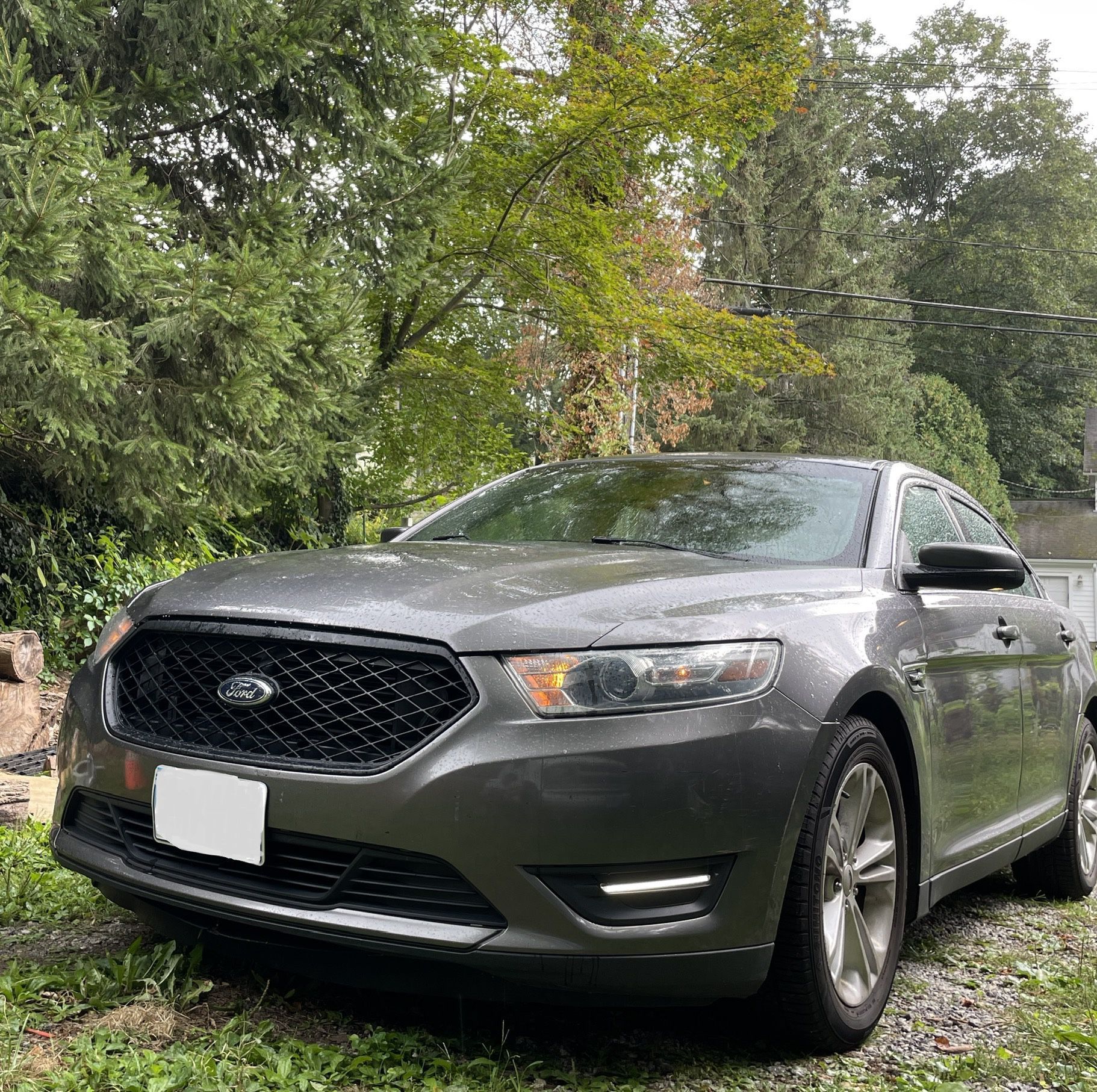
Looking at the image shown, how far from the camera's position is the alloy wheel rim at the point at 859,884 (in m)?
2.79

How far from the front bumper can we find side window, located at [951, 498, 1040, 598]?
2.25 m

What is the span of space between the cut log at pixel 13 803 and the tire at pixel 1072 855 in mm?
3853

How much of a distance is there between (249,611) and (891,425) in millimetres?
40996

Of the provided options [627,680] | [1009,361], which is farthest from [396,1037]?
[1009,361]

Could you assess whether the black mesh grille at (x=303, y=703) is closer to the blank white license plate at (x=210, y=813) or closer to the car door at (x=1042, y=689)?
the blank white license plate at (x=210, y=813)

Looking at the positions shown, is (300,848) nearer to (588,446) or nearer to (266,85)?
(266,85)

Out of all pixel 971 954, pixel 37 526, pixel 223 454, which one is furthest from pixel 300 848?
pixel 37 526

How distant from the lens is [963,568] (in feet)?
11.1

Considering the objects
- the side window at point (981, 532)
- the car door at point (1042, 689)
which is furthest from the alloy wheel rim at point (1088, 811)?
the side window at point (981, 532)

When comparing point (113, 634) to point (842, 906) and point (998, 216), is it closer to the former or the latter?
point (842, 906)

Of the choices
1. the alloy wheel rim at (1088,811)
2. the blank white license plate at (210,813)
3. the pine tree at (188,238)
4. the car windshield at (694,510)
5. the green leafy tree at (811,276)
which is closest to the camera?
the blank white license plate at (210,813)

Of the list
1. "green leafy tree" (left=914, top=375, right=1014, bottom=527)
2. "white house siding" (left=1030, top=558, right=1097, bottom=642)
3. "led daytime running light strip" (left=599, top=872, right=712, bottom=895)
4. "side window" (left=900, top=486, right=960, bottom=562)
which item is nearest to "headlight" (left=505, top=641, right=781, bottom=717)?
"led daytime running light strip" (left=599, top=872, right=712, bottom=895)

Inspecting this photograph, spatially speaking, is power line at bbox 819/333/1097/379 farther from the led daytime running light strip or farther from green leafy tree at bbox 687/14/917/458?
the led daytime running light strip

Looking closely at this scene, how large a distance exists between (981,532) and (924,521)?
2.91ft
